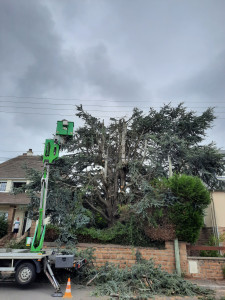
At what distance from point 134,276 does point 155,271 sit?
0.87 metres

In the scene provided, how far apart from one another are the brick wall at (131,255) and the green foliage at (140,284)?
957 mm

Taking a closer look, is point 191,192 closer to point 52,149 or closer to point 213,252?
point 213,252

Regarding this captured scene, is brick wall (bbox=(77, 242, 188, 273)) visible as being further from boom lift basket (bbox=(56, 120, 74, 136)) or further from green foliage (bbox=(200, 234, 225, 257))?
boom lift basket (bbox=(56, 120, 74, 136))

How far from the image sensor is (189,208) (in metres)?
9.09

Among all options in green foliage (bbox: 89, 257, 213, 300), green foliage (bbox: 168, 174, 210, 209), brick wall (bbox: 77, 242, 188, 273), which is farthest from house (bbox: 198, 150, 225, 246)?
green foliage (bbox: 89, 257, 213, 300)

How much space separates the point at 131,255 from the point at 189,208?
3.26 metres

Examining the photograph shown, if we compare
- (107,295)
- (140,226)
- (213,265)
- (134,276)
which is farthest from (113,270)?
(213,265)

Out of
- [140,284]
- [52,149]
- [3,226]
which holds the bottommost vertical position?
[140,284]

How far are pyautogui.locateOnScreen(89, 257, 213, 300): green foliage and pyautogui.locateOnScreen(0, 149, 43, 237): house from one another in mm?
9306

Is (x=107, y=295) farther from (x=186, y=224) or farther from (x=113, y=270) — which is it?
(x=186, y=224)

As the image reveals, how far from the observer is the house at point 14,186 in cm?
1631

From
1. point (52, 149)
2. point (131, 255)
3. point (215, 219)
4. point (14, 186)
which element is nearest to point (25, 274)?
point (52, 149)

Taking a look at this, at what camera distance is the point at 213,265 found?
8664 mm

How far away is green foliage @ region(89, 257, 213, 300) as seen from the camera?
21.6ft
